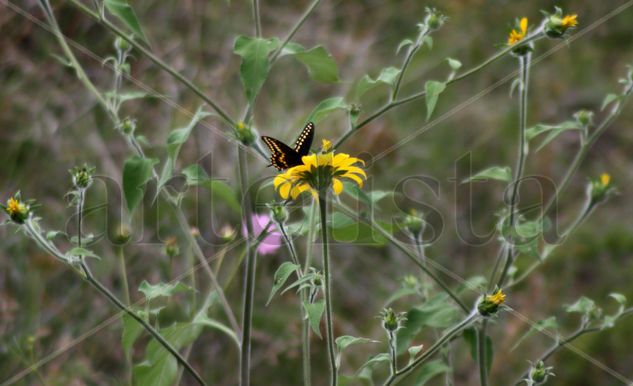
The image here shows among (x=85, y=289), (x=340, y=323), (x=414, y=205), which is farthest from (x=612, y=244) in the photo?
(x=85, y=289)

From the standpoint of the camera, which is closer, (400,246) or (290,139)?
(400,246)

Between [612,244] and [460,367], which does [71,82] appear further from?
[612,244]

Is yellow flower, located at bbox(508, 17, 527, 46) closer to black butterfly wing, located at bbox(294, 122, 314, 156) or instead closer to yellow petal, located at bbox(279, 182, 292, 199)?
black butterfly wing, located at bbox(294, 122, 314, 156)

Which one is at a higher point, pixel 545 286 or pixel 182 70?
pixel 182 70

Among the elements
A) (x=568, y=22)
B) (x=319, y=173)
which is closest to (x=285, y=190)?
(x=319, y=173)

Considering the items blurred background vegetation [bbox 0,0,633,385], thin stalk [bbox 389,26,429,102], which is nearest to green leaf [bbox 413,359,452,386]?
thin stalk [bbox 389,26,429,102]

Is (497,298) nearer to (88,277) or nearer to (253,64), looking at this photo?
(253,64)

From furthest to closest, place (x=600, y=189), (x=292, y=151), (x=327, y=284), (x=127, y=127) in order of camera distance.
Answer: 1. (x=600, y=189)
2. (x=127, y=127)
3. (x=292, y=151)
4. (x=327, y=284)
